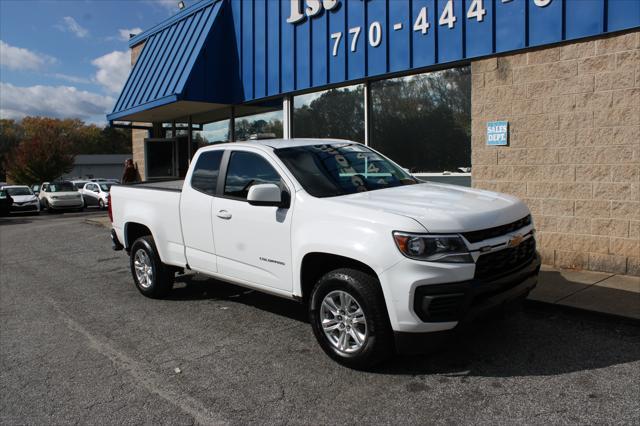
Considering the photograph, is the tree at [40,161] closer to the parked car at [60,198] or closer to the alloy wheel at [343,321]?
the parked car at [60,198]

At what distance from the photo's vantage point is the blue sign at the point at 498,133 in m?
7.60

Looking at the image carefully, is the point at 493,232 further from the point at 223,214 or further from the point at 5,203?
the point at 5,203

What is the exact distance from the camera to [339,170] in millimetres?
4918

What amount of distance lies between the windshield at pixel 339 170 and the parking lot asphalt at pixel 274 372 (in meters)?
1.41

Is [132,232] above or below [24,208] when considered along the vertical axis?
above

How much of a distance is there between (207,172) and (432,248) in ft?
9.35

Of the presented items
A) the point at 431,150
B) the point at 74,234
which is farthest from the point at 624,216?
the point at 74,234

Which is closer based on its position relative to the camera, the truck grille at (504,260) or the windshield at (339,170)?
the truck grille at (504,260)

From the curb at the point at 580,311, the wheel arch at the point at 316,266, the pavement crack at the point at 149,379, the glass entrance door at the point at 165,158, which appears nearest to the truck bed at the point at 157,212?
the pavement crack at the point at 149,379

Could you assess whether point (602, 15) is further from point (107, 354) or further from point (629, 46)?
point (107, 354)

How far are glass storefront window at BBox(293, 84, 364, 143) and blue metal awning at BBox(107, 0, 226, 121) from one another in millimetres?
2370

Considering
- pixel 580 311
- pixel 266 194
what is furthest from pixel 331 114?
pixel 580 311

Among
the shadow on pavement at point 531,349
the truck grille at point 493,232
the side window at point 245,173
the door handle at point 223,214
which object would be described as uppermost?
the side window at point 245,173

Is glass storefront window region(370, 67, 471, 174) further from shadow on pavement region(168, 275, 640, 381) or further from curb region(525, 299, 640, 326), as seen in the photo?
shadow on pavement region(168, 275, 640, 381)
